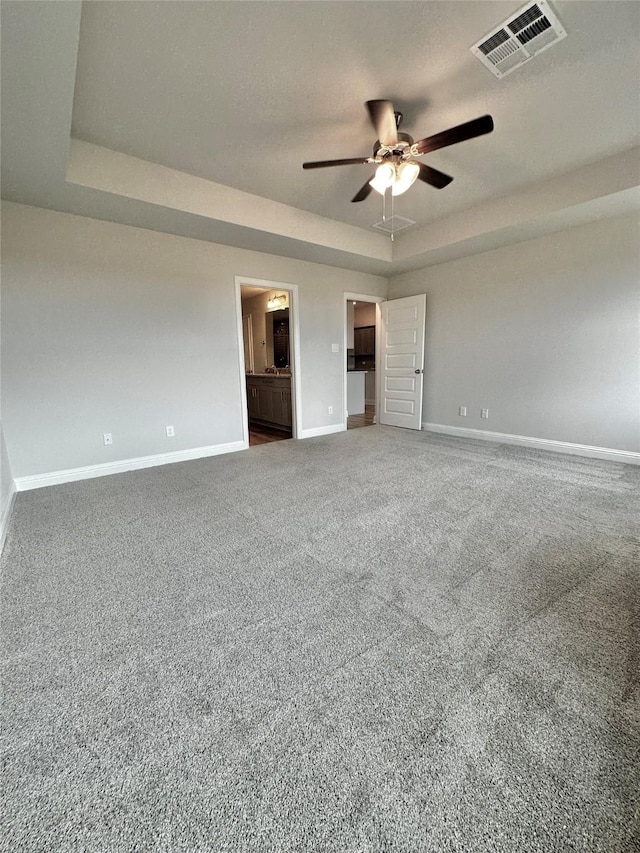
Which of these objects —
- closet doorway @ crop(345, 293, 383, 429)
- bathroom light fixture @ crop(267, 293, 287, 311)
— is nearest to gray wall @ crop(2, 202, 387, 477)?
bathroom light fixture @ crop(267, 293, 287, 311)

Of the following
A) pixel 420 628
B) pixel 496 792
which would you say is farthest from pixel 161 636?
pixel 496 792

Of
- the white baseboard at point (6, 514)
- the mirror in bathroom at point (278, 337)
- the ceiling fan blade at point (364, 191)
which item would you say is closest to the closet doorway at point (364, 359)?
the mirror in bathroom at point (278, 337)

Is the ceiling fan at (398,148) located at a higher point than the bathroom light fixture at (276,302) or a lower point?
higher

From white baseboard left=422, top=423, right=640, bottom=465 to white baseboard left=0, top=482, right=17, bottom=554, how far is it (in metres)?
4.97

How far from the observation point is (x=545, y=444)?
4.07 metres

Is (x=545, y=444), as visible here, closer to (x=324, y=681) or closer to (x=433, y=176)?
(x=433, y=176)

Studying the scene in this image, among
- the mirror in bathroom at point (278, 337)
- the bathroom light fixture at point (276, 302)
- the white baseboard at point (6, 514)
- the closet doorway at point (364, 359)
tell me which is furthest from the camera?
the closet doorway at point (364, 359)

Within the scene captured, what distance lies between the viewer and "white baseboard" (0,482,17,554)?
7.07 ft

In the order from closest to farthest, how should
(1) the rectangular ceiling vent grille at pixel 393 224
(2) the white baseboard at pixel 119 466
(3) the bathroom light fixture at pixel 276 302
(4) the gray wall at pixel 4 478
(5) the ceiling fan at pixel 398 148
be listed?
(5) the ceiling fan at pixel 398 148, (4) the gray wall at pixel 4 478, (2) the white baseboard at pixel 119 466, (1) the rectangular ceiling vent grille at pixel 393 224, (3) the bathroom light fixture at pixel 276 302

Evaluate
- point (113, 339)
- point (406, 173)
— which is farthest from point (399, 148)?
point (113, 339)

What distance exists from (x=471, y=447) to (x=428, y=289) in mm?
2517

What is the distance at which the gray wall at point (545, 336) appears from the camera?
135 inches

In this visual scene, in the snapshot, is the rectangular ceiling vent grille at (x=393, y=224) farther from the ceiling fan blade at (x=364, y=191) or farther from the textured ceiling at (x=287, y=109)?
the ceiling fan blade at (x=364, y=191)

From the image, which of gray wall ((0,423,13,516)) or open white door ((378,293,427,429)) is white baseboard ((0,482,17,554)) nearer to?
gray wall ((0,423,13,516))
